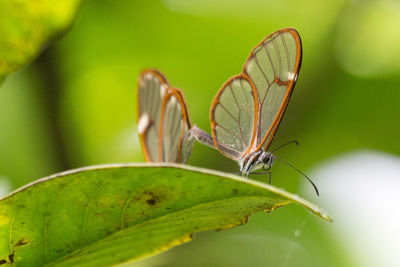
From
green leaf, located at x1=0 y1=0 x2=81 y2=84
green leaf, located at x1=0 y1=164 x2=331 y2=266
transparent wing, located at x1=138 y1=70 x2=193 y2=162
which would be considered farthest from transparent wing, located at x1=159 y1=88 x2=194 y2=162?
green leaf, located at x1=0 y1=164 x2=331 y2=266

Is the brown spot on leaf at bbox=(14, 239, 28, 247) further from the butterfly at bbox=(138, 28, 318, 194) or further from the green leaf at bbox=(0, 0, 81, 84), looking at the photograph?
the butterfly at bbox=(138, 28, 318, 194)

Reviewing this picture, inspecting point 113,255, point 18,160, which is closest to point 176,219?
point 113,255

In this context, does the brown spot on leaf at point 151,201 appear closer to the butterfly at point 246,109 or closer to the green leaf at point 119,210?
the green leaf at point 119,210

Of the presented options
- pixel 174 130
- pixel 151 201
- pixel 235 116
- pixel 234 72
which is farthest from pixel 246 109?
pixel 151 201

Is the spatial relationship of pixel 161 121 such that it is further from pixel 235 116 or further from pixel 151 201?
pixel 151 201

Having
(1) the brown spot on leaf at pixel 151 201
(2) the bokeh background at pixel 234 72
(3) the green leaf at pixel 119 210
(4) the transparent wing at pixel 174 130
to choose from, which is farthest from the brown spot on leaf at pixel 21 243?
(2) the bokeh background at pixel 234 72

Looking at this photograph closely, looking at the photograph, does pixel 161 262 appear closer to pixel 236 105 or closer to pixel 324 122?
pixel 236 105
